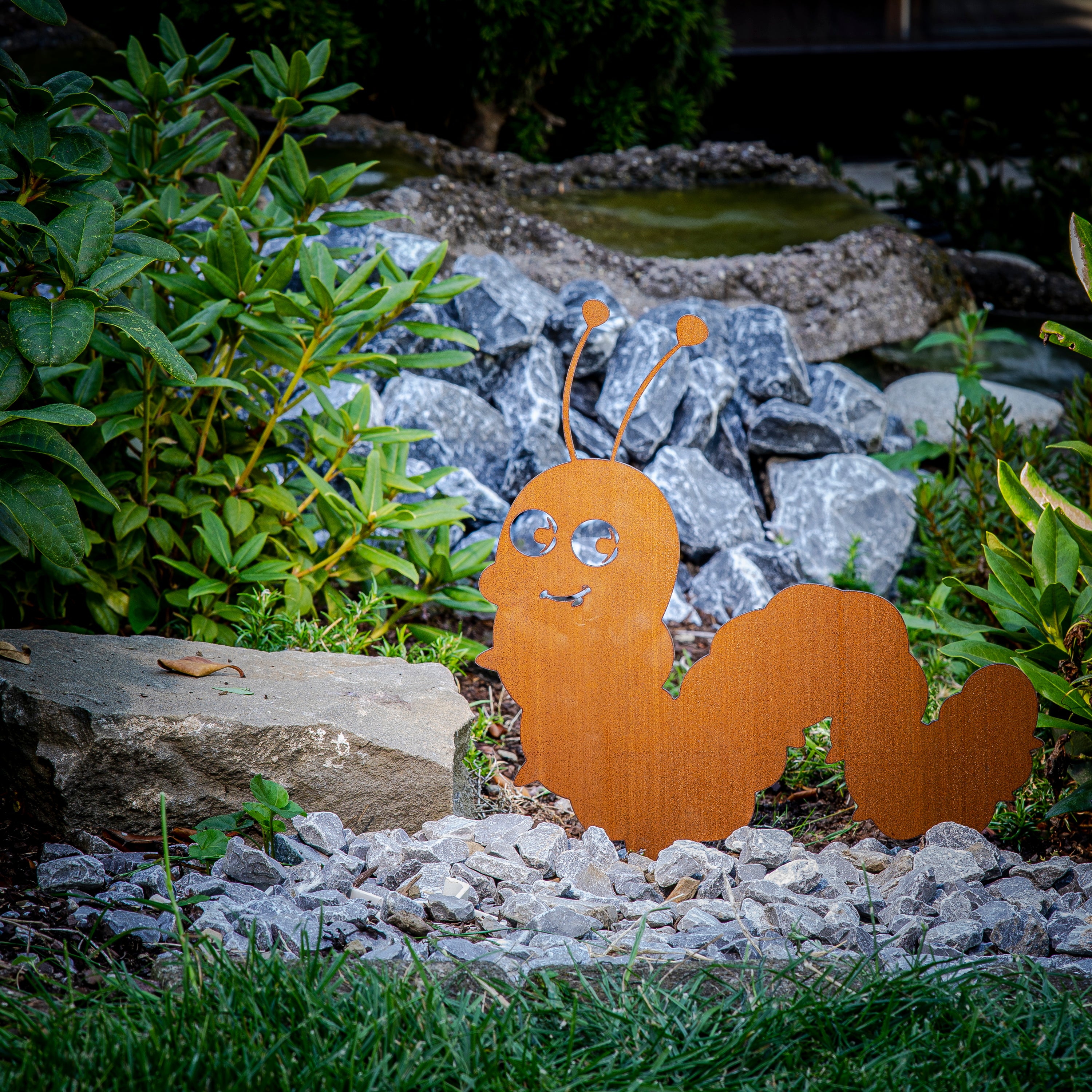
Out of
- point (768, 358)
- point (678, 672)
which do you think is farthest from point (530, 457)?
point (768, 358)

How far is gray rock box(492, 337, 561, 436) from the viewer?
12.5ft

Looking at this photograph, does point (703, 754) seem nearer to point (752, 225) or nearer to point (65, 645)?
point (65, 645)

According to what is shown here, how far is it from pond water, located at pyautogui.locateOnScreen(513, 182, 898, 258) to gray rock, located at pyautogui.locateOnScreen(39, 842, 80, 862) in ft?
12.9

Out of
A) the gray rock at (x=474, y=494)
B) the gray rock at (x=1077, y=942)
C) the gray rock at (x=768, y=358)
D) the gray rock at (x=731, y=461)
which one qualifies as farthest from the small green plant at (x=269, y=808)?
the gray rock at (x=768, y=358)

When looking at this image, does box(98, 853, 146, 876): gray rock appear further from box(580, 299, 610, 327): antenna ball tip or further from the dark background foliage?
the dark background foliage

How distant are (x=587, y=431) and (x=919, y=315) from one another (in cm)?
220

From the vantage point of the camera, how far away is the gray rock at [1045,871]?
6.49 ft

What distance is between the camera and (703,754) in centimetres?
209

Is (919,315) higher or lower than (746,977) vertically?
higher

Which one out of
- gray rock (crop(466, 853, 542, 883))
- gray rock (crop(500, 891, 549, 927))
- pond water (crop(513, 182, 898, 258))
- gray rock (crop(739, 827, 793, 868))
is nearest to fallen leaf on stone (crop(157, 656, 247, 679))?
gray rock (crop(466, 853, 542, 883))

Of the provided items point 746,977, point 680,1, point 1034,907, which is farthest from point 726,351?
point 680,1

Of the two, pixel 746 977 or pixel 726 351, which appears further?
pixel 726 351

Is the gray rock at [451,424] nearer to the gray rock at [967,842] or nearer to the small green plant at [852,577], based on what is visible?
the small green plant at [852,577]

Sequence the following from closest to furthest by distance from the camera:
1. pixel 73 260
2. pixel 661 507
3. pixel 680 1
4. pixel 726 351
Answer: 1. pixel 73 260
2. pixel 661 507
3. pixel 726 351
4. pixel 680 1
